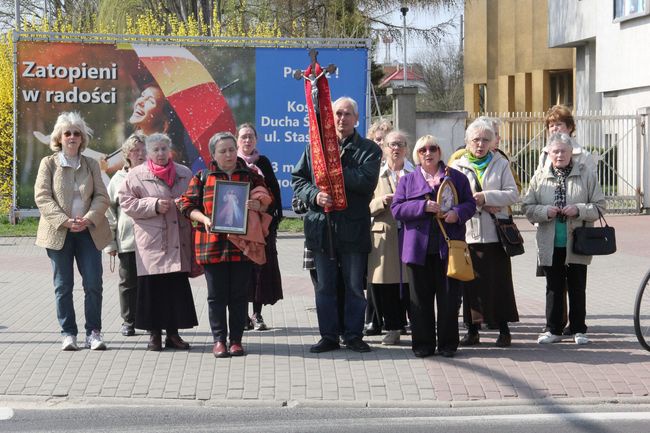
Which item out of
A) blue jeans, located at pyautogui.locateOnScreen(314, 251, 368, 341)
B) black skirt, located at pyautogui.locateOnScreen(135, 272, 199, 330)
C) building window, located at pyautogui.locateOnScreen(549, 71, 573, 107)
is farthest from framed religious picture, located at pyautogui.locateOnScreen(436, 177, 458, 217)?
building window, located at pyautogui.locateOnScreen(549, 71, 573, 107)

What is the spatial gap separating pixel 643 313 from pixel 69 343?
452cm

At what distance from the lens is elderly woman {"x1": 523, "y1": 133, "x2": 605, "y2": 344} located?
8.90 meters

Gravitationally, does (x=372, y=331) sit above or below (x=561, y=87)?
below

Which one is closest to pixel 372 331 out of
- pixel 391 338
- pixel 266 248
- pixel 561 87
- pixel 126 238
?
pixel 391 338

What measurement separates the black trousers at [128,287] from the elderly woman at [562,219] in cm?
342

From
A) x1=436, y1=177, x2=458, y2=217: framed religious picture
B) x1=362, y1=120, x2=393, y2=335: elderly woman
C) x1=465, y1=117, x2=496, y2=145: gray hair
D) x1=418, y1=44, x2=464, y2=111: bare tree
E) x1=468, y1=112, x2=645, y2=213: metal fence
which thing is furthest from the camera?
x1=418, y1=44, x2=464, y2=111: bare tree

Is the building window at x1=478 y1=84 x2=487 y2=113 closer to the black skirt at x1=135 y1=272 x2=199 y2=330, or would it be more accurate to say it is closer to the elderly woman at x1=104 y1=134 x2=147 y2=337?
the elderly woman at x1=104 y1=134 x2=147 y2=337

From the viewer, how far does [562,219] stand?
29.3 ft

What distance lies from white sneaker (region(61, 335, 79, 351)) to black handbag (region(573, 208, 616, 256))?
4.10m

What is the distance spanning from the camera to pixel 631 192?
22.5 m

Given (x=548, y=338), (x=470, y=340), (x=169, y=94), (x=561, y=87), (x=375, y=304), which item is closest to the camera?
(x=470, y=340)

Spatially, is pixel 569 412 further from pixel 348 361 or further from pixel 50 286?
pixel 50 286

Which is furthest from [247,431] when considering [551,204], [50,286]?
[50,286]

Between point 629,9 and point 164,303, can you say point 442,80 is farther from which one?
point 164,303
